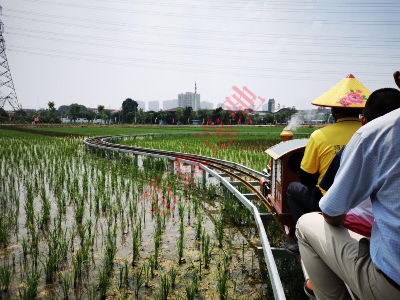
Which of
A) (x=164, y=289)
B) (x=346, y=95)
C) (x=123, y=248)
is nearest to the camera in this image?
(x=346, y=95)

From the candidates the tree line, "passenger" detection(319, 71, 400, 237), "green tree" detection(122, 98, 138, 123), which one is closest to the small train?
"passenger" detection(319, 71, 400, 237)

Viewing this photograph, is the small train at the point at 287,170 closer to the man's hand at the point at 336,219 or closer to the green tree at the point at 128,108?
the man's hand at the point at 336,219

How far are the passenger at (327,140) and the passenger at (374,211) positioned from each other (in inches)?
31.2

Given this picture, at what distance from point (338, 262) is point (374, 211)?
1.08ft

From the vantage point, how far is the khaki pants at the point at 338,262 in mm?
1183

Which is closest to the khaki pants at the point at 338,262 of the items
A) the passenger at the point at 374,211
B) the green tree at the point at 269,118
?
the passenger at the point at 374,211

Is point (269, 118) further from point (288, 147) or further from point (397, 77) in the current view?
point (397, 77)

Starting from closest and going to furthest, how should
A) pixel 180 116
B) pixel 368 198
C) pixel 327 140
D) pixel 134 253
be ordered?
pixel 368 198
pixel 327 140
pixel 134 253
pixel 180 116

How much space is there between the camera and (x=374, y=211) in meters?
1.18

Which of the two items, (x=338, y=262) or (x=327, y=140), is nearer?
(x=338, y=262)

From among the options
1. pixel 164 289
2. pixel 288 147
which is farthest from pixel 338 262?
pixel 288 147

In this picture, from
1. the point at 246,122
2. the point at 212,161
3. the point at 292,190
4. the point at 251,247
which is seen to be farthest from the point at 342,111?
the point at 246,122

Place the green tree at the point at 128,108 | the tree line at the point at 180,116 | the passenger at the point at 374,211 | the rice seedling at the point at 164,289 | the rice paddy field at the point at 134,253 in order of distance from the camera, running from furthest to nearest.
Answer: the green tree at the point at 128,108
the tree line at the point at 180,116
the rice paddy field at the point at 134,253
the rice seedling at the point at 164,289
the passenger at the point at 374,211

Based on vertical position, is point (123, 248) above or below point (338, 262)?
below
